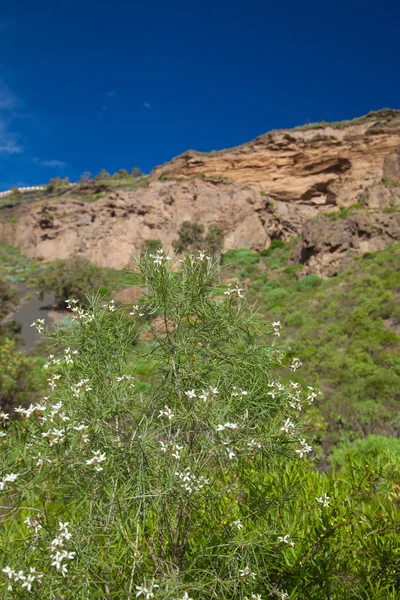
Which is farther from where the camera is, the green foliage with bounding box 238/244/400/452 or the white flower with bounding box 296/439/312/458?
the green foliage with bounding box 238/244/400/452

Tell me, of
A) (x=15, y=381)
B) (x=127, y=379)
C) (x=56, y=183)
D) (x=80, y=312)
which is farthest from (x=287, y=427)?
(x=56, y=183)

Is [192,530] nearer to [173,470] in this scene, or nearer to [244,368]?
[173,470]

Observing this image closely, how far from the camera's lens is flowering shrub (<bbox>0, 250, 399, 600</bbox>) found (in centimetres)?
171

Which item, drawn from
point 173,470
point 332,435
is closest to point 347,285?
point 332,435

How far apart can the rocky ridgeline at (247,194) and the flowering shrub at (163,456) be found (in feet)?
88.6

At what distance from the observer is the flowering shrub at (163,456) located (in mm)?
1713

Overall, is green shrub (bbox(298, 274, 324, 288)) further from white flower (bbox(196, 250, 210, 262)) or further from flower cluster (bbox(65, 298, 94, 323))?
flower cluster (bbox(65, 298, 94, 323))

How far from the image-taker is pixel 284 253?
29.0 metres

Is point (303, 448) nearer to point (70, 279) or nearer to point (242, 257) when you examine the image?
point (70, 279)

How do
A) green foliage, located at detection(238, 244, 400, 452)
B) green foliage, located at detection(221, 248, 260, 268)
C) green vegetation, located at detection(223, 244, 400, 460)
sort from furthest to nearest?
green foliage, located at detection(221, 248, 260, 268)
green foliage, located at detection(238, 244, 400, 452)
green vegetation, located at detection(223, 244, 400, 460)

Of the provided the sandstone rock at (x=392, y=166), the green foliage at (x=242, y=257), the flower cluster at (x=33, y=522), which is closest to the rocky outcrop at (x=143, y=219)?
the green foliage at (x=242, y=257)

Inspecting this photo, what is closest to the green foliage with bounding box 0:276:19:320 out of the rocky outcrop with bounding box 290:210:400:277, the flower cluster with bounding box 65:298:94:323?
the rocky outcrop with bounding box 290:210:400:277

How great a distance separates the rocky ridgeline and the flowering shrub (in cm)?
2700

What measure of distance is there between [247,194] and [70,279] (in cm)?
1653
